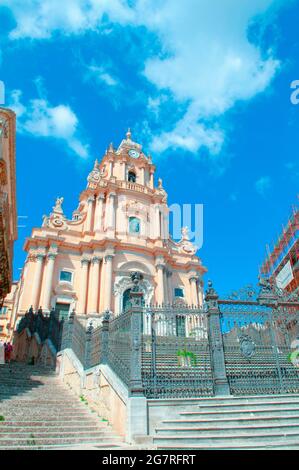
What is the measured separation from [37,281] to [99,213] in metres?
8.27

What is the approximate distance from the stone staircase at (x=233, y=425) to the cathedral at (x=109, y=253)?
59.3 ft

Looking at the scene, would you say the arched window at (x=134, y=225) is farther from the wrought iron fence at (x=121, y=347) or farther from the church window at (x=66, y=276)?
the wrought iron fence at (x=121, y=347)

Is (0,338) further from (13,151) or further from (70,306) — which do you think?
(13,151)

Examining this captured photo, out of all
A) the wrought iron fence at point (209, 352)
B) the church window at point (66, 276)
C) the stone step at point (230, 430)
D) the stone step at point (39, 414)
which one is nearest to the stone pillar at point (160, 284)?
the church window at point (66, 276)

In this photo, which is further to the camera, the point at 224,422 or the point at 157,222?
the point at 157,222

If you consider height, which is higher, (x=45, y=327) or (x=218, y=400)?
(x=45, y=327)

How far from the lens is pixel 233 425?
7.43m

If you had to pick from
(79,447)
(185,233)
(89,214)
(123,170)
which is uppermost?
(123,170)

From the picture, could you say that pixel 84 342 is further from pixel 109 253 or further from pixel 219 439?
pixel 109 253

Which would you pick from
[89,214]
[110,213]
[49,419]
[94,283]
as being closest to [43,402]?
[49,419]

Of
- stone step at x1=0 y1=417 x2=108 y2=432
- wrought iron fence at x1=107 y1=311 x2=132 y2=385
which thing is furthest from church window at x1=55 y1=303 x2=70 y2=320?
stone step at x1=0 y1=417 x2=108 y2=432

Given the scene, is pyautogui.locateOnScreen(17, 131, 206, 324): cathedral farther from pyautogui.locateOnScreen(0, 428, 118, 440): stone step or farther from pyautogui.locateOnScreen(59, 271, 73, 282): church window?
pyautogui.locateOnScreen(0, 428, 118, 440): stone step
